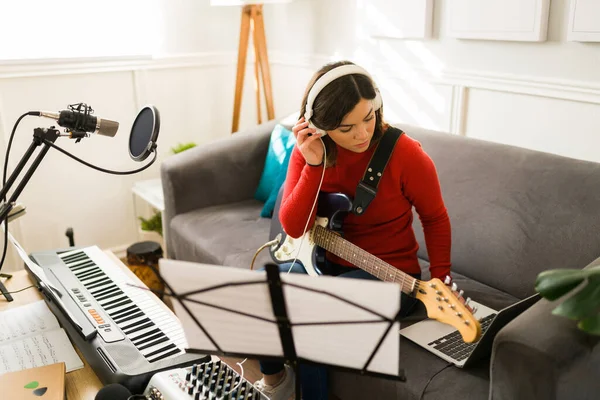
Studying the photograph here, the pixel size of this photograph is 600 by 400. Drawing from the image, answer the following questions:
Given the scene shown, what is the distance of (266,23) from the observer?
3.34 m

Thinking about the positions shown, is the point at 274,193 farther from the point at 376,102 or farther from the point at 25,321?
the point at 25,321

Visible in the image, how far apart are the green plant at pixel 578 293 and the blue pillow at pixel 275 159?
59.3 inches

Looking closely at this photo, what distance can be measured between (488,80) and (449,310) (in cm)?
119

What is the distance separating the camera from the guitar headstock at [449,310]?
4.04ft

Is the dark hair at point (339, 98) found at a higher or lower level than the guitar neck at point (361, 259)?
higher

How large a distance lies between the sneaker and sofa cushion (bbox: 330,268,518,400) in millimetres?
118

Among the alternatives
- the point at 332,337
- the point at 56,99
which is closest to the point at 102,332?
the point at 332,337

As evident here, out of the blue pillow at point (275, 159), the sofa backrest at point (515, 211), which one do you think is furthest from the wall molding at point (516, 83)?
the blue pillow at point (275, 159)

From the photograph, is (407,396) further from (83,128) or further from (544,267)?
(83,128)

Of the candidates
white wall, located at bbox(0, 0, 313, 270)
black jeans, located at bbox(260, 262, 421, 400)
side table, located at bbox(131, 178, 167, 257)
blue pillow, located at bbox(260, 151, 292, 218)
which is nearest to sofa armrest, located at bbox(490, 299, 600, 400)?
black jeans, located at bbox(260, 262, 421, 400)

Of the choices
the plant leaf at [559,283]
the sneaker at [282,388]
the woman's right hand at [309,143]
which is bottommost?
the sneaker at [282,388]

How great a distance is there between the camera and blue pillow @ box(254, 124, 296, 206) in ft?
8.25

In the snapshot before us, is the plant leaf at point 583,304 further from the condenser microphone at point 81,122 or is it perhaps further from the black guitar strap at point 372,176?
the condenser microphone at point 81,122

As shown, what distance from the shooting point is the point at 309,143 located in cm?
160
